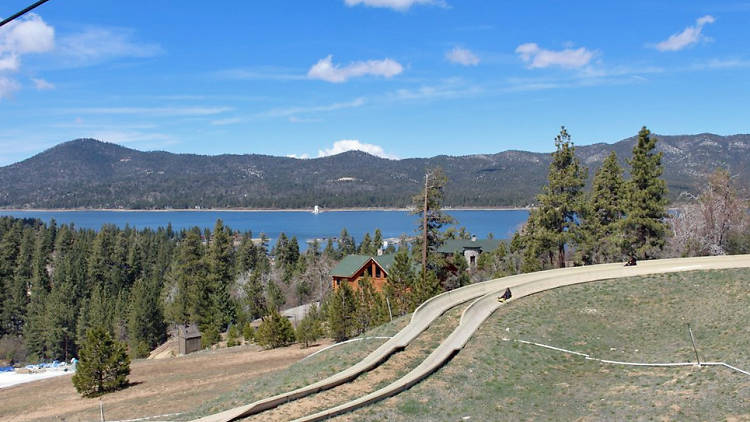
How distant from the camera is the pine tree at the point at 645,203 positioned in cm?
3862

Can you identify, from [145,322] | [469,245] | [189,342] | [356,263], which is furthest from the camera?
[469,245]

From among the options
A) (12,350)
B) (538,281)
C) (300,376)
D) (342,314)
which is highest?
(538,281)

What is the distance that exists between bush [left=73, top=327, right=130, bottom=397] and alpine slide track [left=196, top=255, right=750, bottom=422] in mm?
14694

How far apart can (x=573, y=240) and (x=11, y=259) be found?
3811 inches

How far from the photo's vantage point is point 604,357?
20.6 meters

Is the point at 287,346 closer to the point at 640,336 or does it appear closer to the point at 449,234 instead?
the point at 449,234

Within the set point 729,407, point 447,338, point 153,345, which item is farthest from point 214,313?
point 729,407

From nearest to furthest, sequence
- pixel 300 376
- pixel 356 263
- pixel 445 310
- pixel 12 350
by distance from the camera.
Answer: pixel 300 376, pixel 445 310, pixel 356 263, pixel 12 350

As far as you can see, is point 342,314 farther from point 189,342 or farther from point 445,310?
point 189,342

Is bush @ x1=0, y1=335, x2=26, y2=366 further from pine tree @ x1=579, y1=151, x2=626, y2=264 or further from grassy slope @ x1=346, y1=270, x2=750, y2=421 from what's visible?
grassy slope @ x1=346, y1=270, x2=750, y2=421

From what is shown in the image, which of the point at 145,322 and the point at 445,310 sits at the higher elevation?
the point at 445,310

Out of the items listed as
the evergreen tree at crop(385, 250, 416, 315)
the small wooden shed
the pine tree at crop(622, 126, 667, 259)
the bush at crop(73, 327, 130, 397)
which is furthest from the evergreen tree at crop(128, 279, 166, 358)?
the pine tree at crop(622, 126, 667, 259)

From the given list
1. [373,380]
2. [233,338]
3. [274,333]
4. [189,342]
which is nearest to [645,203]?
[274,333]

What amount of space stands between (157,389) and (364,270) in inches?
1277
